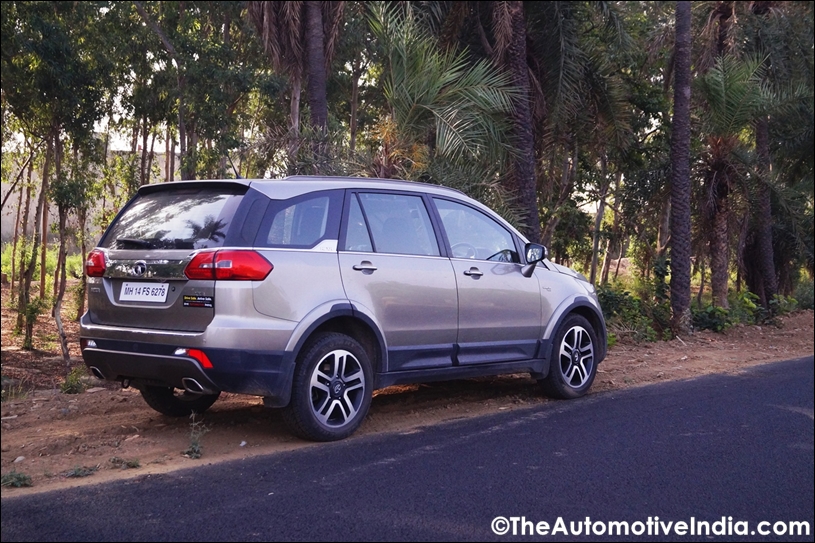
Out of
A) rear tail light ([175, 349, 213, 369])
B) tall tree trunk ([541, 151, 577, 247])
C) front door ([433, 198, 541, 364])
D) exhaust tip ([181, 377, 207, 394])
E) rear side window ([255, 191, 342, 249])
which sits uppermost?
tall tree trunk ([541, 151, 577, 247])

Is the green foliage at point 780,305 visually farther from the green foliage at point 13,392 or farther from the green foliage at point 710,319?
the green foliage at point 13,392

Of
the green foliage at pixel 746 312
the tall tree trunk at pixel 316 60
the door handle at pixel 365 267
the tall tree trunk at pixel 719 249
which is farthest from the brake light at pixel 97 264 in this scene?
the tall tree trunk at pixel 719 249

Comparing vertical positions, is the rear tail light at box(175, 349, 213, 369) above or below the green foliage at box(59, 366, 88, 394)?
above

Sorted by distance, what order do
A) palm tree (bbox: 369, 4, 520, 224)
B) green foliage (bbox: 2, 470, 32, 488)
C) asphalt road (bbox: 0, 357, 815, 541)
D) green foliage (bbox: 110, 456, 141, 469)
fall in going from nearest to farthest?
asphalt road (bbox: 0, 357, 815, 541) → green foliage (bbox: 2, 470, 32, 488) → green foliage (bbox: 110, 456, 141, 469) → palm tree (bbox: 369, 4, 520, 224)

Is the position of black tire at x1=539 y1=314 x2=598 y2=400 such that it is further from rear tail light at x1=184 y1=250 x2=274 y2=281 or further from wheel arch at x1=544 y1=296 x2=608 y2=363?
rear tail light at x1=184 y1=250 x2=274 y2=281

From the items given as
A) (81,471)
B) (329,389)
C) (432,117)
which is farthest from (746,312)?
(81,471)

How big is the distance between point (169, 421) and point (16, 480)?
189 centimetres

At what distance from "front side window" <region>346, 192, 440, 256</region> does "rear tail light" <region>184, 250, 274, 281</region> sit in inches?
37.1

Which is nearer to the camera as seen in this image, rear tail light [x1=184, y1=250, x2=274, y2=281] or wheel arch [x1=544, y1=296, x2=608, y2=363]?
rear tail light [x1=184, y1=250, x2=274, y2=281]

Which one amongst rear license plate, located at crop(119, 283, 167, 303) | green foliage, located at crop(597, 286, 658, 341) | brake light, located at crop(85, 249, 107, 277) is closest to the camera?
rear license plate, located at crop(119, 283, 167, 303)

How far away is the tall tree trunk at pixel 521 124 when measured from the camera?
46.6ft

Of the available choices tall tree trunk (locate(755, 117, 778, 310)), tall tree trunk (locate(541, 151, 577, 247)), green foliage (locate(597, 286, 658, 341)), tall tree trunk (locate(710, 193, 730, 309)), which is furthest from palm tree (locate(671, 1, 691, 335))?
tall tree trunk (locate(541, 151, 577, 247))

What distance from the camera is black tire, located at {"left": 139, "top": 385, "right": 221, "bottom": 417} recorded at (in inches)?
271

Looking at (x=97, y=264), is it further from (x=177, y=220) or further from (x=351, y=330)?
(x=351, y=330)
